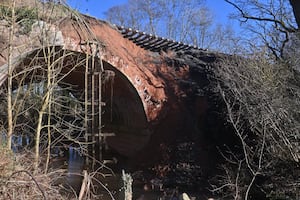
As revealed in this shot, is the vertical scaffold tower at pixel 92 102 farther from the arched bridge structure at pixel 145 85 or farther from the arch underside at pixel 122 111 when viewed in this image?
the arch underside at pixel 122 111

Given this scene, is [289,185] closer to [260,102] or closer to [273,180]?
[273,180]

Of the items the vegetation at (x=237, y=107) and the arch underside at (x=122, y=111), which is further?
the arch underside at (x=122, y=111)

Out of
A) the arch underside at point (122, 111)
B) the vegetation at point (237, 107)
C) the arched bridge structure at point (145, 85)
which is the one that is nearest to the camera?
the vegetation at point (237, 107)

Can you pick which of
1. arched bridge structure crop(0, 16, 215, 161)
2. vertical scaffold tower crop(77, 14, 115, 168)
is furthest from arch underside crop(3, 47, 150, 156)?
vertical scaffold tower crop(77, 14, 115, 168)

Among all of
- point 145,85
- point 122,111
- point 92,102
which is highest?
point 145,85

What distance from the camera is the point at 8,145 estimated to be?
17.6 ft

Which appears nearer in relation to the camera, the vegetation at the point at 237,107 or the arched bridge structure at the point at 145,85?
the vegetation at the point at 237,107

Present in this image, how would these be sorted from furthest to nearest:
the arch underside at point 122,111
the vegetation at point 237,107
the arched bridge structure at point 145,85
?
the arch underside at point 122,111 → the arched bridge structure at point 145,85 → the vegetation at point 237,107

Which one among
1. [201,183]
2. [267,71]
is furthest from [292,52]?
[201,183]

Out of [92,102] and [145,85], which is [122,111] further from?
[92,102]

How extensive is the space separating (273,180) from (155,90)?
5.87 meters

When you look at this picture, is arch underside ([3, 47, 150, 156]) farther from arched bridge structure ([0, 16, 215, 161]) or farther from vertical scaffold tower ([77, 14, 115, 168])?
vertical scaffold tower ([77, 14, 115, 168])

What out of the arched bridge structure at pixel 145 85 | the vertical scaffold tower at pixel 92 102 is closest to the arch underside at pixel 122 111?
the arched bridge structure at pixel 145 85

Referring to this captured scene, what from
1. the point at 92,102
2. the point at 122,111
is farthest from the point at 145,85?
the point at 92,102
